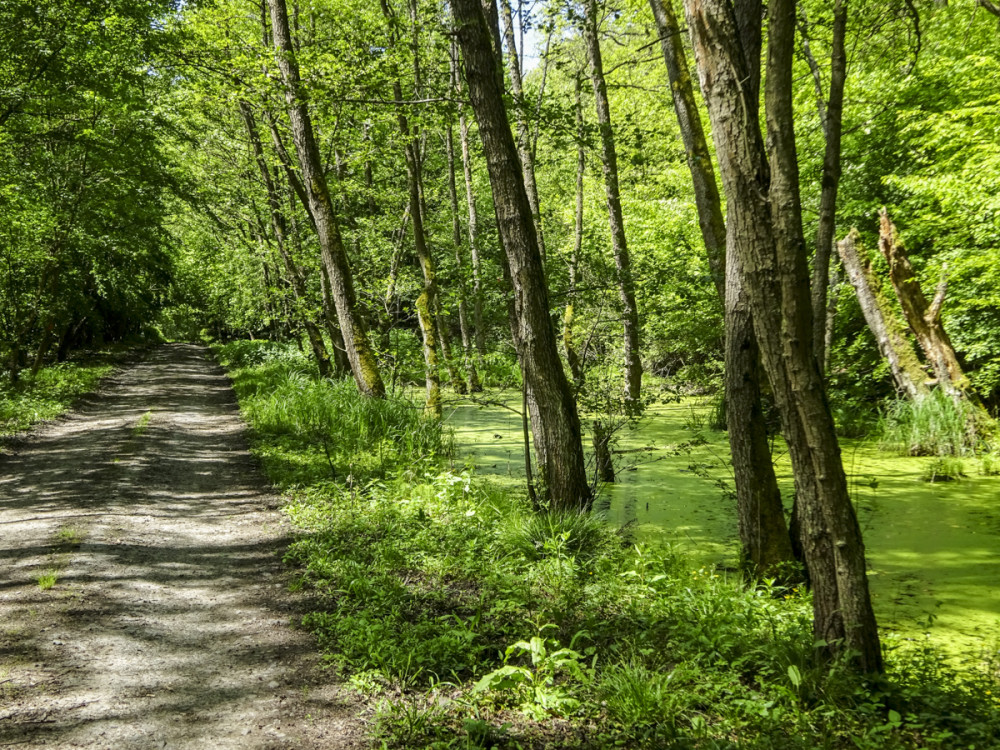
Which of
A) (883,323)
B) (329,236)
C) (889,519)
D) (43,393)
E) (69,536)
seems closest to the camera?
(69,536)

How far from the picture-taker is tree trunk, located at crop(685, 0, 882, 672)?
10.3 ft

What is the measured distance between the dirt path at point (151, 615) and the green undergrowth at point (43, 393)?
3.07 meters

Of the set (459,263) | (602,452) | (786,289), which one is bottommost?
(602,452)

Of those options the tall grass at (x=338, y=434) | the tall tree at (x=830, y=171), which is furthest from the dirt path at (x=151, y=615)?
the tall tree at (x=830, y=171)

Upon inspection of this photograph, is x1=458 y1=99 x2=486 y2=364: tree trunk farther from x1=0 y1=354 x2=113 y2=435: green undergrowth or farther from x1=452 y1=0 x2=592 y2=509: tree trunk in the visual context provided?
x1=0 y1=354 x2=113 y2=435: green undergrowth

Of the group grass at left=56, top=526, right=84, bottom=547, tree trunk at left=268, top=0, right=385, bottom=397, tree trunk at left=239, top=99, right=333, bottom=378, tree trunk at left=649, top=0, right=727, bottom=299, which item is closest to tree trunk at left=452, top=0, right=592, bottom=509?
tree trunk at left=649, top=0, right=727, bottom=299

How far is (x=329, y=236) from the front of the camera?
32.8 feet

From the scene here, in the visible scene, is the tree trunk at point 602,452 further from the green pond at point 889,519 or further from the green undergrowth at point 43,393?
the green undergrowth at point 43,393

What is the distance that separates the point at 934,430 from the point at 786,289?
669cm

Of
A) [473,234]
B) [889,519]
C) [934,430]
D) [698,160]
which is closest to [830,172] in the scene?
[698,160]

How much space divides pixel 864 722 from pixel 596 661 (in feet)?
4.34

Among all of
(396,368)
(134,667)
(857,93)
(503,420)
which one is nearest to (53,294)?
(396,368)

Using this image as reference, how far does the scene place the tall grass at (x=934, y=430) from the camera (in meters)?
8.17

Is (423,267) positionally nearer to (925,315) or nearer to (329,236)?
(329,236)
